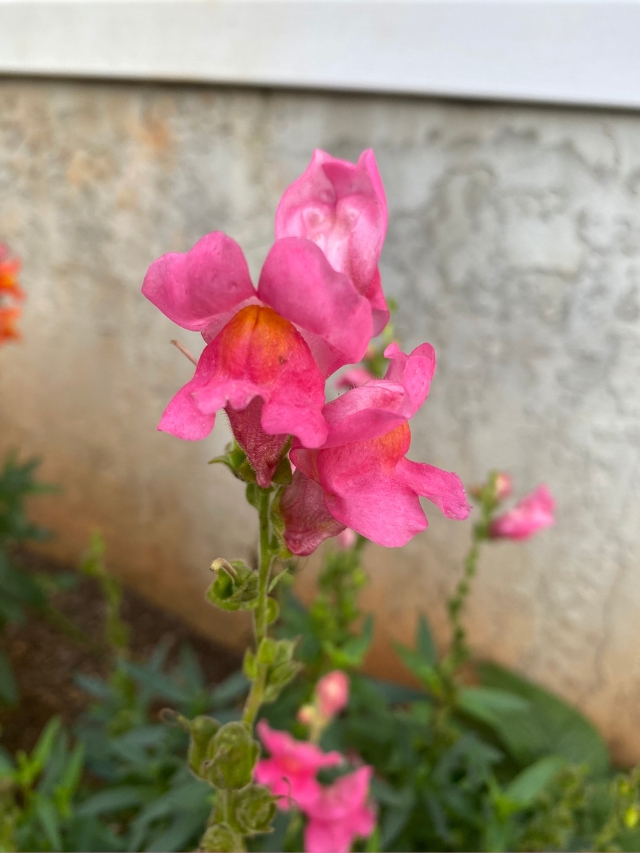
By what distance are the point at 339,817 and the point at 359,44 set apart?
4.55 ft

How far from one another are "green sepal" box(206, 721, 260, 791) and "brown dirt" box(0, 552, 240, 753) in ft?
5.06

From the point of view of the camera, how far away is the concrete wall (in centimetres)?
132

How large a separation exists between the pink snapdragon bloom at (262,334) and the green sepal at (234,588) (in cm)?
7

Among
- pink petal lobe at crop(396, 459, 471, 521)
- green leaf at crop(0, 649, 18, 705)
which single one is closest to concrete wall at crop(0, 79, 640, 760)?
green leaf at crop(0, 649, 18, 705)

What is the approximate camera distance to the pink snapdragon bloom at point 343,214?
0.39 meters

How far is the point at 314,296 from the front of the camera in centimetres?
33

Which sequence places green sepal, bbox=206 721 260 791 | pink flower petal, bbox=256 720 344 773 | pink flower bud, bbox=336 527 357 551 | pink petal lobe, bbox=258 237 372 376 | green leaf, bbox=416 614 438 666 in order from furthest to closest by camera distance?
green leaf, bbox=416 614 438 666
pink flower bud, bbox=336 527 357 551
pink flower petal, bbox=256 720 344 773
green sepal, bbox=206 721 260 791
pink petal lobe, bbox=258 237 372 376

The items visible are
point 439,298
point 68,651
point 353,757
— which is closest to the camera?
point 353,757

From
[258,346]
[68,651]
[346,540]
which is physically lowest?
[68,651]

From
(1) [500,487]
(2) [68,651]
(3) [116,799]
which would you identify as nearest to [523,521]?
(1) [500,487]

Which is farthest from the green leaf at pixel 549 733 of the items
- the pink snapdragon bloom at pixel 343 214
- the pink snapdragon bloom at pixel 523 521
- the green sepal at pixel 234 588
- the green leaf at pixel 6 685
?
the pink snapdragon bloom at pixel 343 214

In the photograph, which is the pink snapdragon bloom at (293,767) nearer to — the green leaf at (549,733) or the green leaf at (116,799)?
the green leaf at (116,799)

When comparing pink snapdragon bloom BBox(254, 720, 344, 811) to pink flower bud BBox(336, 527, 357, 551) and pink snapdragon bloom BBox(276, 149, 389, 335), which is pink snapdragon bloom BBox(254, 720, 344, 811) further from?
pink snapdragon bloom BBox(276, 149, 389, 335)

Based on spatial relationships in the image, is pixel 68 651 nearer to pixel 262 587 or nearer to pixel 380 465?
pixel 262 587
